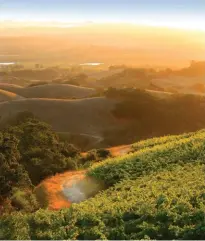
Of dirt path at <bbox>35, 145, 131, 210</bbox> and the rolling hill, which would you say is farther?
the rolling hill

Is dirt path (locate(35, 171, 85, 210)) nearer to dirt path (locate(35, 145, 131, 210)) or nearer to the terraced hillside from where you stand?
dirt path (locate(35, 145, 131, 210))

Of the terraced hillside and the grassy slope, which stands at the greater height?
the terraced hillside

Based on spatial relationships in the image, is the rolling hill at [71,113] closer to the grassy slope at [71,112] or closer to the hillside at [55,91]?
the grassy slope at [71,112]

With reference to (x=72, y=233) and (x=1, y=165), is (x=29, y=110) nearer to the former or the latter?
(x=1, y=165)

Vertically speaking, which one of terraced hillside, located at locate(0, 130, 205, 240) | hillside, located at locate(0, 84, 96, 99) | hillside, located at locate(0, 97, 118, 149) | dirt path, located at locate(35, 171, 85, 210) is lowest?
hillside, located at locate(0, 84, 96, 99)

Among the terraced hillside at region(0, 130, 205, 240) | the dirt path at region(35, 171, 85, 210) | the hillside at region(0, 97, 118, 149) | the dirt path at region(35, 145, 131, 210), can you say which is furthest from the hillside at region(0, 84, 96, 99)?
the terraced hillside at region(0, 130, 205, 240)

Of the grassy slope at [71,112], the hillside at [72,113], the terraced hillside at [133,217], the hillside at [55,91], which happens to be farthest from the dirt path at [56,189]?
the hillside at [55,91]


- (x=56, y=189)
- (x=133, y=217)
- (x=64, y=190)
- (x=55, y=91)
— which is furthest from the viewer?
(x=55, y=91)

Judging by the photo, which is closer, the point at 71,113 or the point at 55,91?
the point at 71,113

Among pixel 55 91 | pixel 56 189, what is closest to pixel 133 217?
pixel 56 189

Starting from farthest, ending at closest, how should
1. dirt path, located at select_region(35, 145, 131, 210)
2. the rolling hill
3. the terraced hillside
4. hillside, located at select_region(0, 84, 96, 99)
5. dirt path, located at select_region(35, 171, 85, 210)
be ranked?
hillside, located at select_region(0, 84, 96, 99) → the rolling hill → dirt path, located at select_region(35, 145, 131, 210) → dirt path, located at select_region(35, 171, 85, 210) → the terraced hillside

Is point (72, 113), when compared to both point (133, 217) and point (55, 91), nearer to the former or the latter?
point (55, 91)

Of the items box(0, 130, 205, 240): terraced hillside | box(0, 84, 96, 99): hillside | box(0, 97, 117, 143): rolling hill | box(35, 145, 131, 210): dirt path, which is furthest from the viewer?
box(0, 84, 96, 99): hillside
